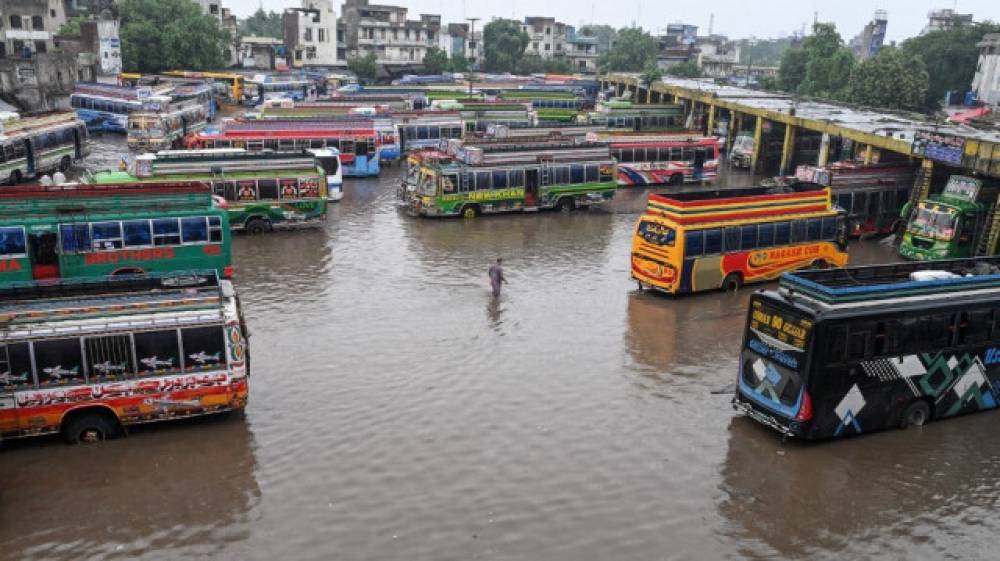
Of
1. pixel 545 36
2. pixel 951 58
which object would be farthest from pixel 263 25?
pixel 951 58

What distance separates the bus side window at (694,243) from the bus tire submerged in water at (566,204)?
1248cm

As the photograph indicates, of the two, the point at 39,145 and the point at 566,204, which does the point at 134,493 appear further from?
the point at 39,145

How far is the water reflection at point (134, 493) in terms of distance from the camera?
10.1 m

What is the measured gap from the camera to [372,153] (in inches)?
1555

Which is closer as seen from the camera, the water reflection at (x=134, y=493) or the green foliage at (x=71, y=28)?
the water reflection at (x=134, y=493)

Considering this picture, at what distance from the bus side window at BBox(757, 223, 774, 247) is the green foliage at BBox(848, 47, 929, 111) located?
5114cm

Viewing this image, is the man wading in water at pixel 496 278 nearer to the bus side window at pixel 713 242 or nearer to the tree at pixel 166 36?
the bus side window at pixel 713 242

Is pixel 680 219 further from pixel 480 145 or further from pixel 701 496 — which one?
pixel 480 145

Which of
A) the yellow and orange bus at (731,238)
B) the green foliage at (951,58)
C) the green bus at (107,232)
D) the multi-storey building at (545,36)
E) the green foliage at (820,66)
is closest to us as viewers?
the green bus at (107,232)

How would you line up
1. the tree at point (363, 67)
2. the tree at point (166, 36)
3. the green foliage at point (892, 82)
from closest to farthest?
the green foliage at point (892, 82), the tree at point (166, 36), the tree at point (363, 67)

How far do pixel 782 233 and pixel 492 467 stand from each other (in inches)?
537

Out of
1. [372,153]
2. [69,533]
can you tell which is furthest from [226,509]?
[372,153]

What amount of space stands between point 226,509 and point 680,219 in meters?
13.7

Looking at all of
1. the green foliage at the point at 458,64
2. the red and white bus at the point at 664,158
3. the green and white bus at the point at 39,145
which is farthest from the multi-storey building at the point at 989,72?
the green and white bus at the point at 39,145
